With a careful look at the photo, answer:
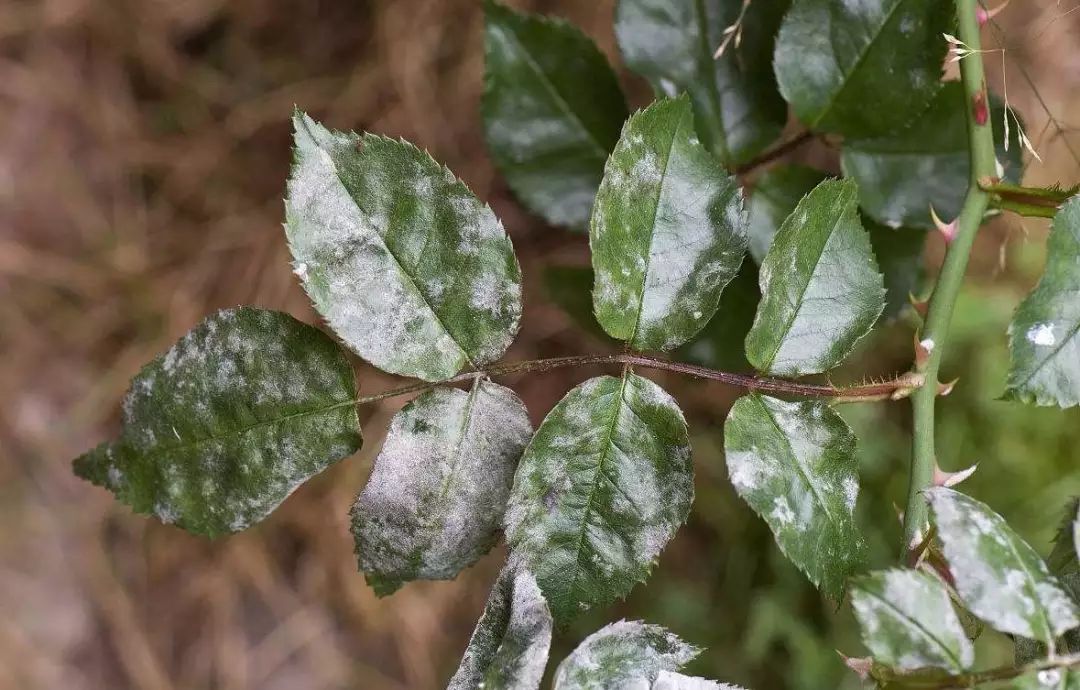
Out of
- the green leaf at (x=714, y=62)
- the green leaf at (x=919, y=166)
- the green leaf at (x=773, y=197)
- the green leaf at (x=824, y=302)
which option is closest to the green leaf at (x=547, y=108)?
the green leaf at (x=714, y=62)

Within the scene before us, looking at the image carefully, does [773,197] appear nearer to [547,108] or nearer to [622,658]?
Answer: [547,108]

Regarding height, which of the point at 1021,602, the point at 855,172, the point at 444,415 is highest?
the point at 855,172

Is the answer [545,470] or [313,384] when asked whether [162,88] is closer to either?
[313,384]

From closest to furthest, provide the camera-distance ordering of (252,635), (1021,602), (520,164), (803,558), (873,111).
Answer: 1. (1021,602)
2. (803,558)
3. (873,111)
4. (520,164)
5. (252,635)

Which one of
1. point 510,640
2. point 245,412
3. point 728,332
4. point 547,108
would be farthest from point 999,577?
point 547,108

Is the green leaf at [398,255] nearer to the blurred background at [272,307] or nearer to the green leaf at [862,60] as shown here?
the green leaf at [862,60]

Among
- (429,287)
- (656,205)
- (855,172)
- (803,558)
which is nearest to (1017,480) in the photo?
(855,172)
